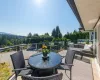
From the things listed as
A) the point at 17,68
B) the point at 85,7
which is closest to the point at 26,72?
the point at 17,68

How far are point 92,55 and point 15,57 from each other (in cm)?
666

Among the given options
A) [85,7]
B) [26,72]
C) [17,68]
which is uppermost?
[85,7]

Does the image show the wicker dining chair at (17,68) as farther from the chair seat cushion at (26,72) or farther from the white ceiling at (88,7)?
the white ceiling at (88,7)

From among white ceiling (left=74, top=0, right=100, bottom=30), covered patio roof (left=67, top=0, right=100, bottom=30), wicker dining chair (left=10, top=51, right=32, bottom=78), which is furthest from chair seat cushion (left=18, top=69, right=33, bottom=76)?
white ceiling (left=74, top=0, right=100, bottom=30)

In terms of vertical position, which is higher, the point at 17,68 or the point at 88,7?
the point at 88,7

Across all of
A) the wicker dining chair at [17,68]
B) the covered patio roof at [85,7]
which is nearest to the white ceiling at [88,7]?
the covered patio roof at [85,7]

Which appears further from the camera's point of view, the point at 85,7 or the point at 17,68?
the point at 85,7

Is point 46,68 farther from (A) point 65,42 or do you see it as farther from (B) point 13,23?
(B) point 13,23

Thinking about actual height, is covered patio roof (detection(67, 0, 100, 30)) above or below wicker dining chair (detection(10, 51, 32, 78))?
above

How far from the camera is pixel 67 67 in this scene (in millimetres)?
3969

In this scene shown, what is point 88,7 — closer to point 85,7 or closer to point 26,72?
point 85,7

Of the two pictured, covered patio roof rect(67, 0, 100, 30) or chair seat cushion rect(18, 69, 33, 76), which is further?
chair seat cushion rect(18, 69, 33, 76)

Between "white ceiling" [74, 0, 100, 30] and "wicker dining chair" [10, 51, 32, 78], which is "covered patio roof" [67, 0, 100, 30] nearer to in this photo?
"white ceiling" [74, 0, 100, 30]

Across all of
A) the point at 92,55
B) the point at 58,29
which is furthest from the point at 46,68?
the point at 58,29
